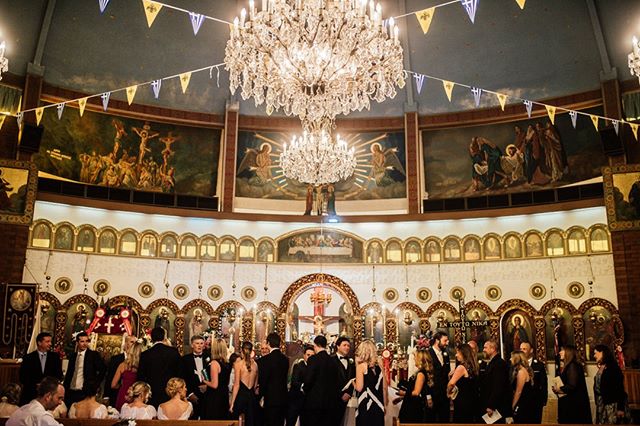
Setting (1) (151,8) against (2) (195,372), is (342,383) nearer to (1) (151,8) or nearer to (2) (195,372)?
(2) (195,372)

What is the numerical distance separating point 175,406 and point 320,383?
213 centimetres

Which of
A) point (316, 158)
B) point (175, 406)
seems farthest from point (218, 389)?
point (316, 158)

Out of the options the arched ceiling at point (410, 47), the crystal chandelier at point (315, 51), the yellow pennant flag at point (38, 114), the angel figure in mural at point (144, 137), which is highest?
the arched ceiling at point (410, 47)

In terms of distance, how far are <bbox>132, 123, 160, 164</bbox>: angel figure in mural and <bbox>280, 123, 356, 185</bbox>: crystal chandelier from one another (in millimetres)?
7123

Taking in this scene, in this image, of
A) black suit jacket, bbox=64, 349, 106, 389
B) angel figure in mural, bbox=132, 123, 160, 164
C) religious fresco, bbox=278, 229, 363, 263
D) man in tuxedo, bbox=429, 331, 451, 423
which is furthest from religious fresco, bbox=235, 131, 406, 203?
man in tuxedo, bbox=429, 331, 451, 423

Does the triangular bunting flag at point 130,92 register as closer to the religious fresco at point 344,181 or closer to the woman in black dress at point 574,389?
the religious fresco at point 344,181

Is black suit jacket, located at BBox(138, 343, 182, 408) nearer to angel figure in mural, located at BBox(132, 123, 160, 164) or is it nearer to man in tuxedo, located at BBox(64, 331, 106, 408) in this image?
man in tuxedo, located at BBox(64, 331, 106, 408)

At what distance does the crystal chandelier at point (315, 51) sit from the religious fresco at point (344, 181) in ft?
29.7

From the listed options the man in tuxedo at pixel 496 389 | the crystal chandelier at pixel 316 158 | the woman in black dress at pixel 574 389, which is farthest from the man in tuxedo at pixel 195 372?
the crystal chandelier at pixel 316 158

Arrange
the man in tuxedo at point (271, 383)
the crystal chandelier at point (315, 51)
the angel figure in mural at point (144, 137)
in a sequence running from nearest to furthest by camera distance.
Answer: the man in tuxedo at point (271, 383)
the crystal chandelier at point (315, 51)
the angel figure in mural at point (144, 137)

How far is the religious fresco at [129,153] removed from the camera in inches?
698

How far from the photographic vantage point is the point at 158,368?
7.66m

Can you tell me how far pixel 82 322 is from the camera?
16922 mm

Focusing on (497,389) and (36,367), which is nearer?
(497,389)
